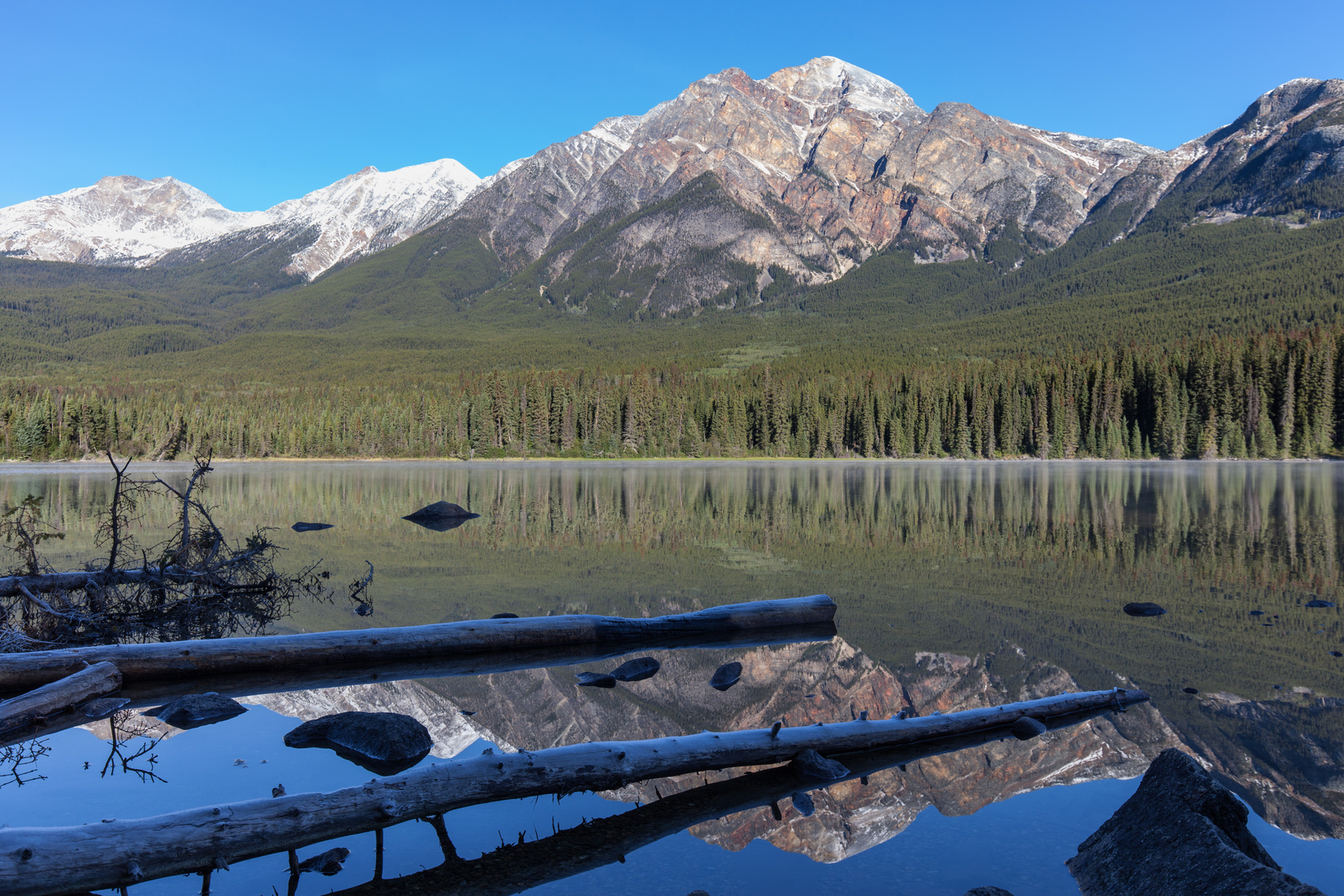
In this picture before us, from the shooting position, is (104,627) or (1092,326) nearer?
(104,627)

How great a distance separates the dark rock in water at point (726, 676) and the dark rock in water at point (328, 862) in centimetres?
562

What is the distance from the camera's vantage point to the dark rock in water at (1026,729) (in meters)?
8.64

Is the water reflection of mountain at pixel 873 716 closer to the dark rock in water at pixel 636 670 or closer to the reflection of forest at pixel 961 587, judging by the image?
the reflection of forest at pixel 961 587

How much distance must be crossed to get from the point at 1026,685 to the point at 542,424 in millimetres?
115426

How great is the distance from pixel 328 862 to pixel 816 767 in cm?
431

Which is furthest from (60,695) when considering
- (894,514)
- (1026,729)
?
(894,514)

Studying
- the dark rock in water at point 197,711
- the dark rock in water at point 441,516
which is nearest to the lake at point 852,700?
the dark rock in water at point 197,711

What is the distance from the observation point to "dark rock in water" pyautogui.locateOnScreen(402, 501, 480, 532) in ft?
104

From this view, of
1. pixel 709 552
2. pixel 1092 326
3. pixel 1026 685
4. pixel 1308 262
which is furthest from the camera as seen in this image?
pixel 1308 262

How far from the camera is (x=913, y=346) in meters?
198

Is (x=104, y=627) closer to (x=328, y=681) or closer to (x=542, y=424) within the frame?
(x=328, y=681)

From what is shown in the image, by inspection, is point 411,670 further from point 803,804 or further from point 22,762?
point 803,804

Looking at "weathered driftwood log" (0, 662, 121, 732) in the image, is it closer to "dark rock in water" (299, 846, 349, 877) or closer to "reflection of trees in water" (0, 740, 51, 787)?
"reflection of trees in water" (0, 740, 51, 787)

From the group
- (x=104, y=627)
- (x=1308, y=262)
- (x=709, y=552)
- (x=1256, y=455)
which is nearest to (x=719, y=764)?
(x=104, y=627)
